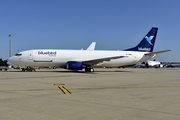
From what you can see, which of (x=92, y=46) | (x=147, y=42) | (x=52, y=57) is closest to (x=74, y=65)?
(x=52, y=57)

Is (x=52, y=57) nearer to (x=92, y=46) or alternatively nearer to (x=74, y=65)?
(x=74, y=65)

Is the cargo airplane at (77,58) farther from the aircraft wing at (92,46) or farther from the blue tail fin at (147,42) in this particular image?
the aircraft wing at (92,46)

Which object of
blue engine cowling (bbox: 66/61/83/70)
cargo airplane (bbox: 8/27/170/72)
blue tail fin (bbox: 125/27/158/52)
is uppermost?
blue tail fin (bbox: 125/27/158/52)

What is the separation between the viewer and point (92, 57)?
3675 cm

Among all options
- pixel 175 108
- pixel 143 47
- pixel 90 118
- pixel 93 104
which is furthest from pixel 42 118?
pixel 143 47

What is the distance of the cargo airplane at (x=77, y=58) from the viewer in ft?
111

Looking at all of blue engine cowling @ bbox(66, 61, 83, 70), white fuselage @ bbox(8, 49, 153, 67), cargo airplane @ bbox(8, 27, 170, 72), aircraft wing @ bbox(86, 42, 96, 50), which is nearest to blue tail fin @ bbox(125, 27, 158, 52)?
cargo airplane @ bbox(8, 27, 170, 72)

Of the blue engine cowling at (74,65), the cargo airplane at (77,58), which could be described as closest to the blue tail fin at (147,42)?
the cargo airplane at (77,58)

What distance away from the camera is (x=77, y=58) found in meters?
35.8

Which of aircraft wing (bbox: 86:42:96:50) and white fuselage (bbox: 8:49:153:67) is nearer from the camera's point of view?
white fuselage (bbox: 8:49:153:67)

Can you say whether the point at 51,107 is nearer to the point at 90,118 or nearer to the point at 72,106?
the point at 72,106

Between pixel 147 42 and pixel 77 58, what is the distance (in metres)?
13.5

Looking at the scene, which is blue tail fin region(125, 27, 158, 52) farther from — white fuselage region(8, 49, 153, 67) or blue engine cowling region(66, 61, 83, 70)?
Result: blue engine cowling region(66, 61, 83, 70)

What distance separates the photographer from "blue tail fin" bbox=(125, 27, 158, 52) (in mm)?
40438
